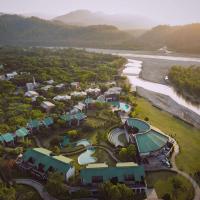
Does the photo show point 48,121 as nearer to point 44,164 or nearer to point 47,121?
point 47,121

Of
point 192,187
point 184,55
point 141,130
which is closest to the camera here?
point 192,187

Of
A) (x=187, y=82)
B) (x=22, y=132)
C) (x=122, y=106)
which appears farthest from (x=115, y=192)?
(x=187, y=82)

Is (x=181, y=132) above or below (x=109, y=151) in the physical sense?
above

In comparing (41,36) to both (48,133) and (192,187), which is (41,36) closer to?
(48,133)

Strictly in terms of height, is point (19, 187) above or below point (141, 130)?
below

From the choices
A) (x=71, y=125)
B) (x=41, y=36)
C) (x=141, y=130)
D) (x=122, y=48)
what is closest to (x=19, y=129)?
(x=71, y=125)

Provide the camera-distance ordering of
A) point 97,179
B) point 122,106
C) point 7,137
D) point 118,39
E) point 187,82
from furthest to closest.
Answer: point 118,39
point 187,82
point 122,106
point 7,137
point 97,179

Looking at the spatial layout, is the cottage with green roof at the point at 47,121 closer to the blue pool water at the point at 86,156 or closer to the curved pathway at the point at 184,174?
the blue pool water at the point at 86,156
